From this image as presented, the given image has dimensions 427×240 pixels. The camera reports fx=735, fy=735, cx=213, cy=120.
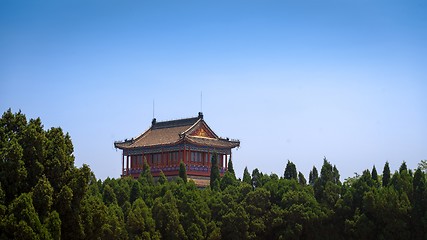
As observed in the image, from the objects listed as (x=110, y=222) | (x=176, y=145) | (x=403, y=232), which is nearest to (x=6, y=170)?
(x=110, y=222)

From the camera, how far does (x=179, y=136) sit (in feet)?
148

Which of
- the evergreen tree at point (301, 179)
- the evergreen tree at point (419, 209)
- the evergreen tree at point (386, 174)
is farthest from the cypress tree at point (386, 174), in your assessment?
the evergreen tree at point (301, 179)

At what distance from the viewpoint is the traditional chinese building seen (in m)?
45.2

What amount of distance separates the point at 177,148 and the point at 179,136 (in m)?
0.81

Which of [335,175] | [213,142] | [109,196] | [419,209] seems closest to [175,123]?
[213,142]

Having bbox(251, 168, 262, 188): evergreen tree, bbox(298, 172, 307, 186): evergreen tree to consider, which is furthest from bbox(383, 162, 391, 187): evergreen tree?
bbox(251, 168, 262, 188): evergreen tree

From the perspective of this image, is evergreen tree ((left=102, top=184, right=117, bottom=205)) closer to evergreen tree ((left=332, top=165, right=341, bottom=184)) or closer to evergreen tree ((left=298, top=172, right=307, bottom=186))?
evergreen tree ((left=298, top=172, right=307, bottom=186))

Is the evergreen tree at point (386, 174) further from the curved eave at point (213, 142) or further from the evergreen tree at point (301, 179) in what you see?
the curved eave at point (213, 142)

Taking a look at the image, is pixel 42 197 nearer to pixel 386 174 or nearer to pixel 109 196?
pixel 109 196

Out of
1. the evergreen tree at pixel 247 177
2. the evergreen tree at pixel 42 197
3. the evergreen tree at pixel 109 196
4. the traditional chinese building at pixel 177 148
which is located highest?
the traditional chinese building at pixel 177 148

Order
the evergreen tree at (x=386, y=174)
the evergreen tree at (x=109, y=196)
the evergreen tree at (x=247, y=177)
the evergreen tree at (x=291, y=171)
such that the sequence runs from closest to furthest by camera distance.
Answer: the evergreen tree at (x=109, y=196), the evergreen tree at (x=386, y=174), the evergreen tree at (x=247, y=177), the evergreen tree at (x=291, y=171)

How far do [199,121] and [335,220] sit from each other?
1535 cm

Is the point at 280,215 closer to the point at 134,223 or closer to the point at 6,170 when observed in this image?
the point at 134,223

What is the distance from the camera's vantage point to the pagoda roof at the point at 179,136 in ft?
150
